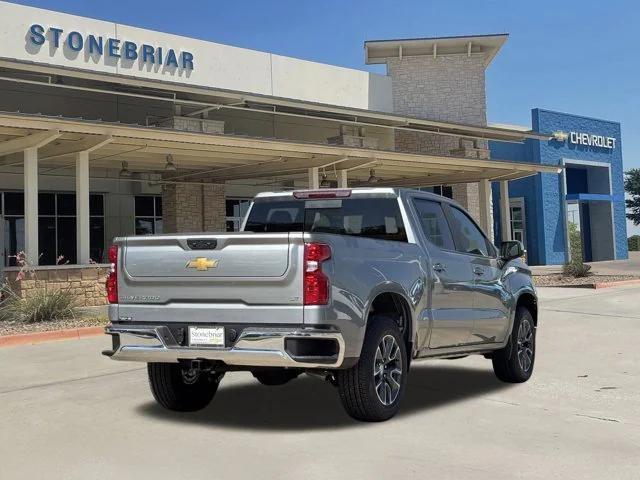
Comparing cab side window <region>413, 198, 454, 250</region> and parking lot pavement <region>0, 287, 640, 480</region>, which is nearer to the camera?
parking lot pavement <region>0, 287, 640, 480</region>

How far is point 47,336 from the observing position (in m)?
12.2

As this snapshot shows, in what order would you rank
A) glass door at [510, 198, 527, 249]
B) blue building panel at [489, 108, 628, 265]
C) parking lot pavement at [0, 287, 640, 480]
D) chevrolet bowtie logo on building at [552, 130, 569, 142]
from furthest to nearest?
1. glass door at [510, 198, 527, 249]
2. chevrolet bowtie logo on building at [552, 130, 569, 142]
3. blue building panel at [489, 108, 628, 265]
4. parking lot pavement at [0, 287, 640, 480]

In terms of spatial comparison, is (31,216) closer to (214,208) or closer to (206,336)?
(214,208)

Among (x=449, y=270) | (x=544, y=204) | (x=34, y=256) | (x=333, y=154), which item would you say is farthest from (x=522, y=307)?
(x=544, y=204)

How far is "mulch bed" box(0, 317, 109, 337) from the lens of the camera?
41.6ft

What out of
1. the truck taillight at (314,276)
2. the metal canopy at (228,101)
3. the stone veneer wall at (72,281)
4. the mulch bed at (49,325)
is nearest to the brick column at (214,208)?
the metal canopy at (228,101)

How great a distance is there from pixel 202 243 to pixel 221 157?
1582 cm

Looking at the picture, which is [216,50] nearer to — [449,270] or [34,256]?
[34,256]

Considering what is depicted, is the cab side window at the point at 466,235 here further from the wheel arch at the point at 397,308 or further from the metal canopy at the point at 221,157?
the metal canopy at the point at 221,157

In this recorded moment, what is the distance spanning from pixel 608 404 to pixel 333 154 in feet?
49.8

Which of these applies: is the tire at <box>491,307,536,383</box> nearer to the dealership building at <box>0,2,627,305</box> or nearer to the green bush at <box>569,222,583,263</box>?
the dealership building at <box>0,2,627,305</box>

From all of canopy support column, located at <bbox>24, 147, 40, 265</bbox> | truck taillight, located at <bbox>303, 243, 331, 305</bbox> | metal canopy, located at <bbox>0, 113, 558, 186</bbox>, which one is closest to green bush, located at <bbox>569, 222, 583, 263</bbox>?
metal canopy, located at <bbox>0, 113, 558, 186</bbox>

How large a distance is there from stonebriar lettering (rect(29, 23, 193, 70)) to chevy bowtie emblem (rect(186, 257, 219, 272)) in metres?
→ 17.7

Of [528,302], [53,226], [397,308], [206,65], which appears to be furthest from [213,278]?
[53,226]
